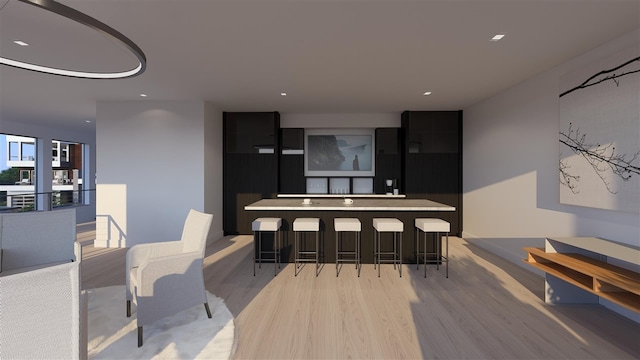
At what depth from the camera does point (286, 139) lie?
6418mm

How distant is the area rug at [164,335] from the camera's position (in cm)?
213

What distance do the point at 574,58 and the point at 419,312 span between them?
3.33 m

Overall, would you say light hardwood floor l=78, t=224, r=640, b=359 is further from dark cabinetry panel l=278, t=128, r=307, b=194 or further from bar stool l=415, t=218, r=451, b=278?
dark cabinetry panel l=278, t=128, r=307, b=194

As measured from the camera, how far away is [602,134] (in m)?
2.92

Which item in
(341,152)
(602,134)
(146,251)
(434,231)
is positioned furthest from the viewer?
(341,152)

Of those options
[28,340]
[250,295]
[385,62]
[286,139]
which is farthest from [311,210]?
[28,340]

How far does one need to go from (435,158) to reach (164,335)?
5462 millimetres

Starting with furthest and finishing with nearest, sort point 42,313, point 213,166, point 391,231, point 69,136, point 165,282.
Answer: point 69,136 → point 213,166 → point 391,231 → point 165,282 → point 42,313

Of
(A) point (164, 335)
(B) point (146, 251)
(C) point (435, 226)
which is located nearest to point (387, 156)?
(C) point (435, 226)

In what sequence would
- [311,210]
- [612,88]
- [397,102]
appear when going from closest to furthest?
[612,88] → [311,210] → [397,102]

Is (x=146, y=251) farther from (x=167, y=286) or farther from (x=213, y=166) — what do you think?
(x=213, y=166)

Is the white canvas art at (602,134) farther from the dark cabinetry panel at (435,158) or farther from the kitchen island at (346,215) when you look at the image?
the dark cabinetry panel at (435,158)

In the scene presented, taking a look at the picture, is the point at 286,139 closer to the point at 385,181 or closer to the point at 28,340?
the point at 385,181

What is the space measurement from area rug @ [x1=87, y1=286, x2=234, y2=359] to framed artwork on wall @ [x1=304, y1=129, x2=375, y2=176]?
424cm
